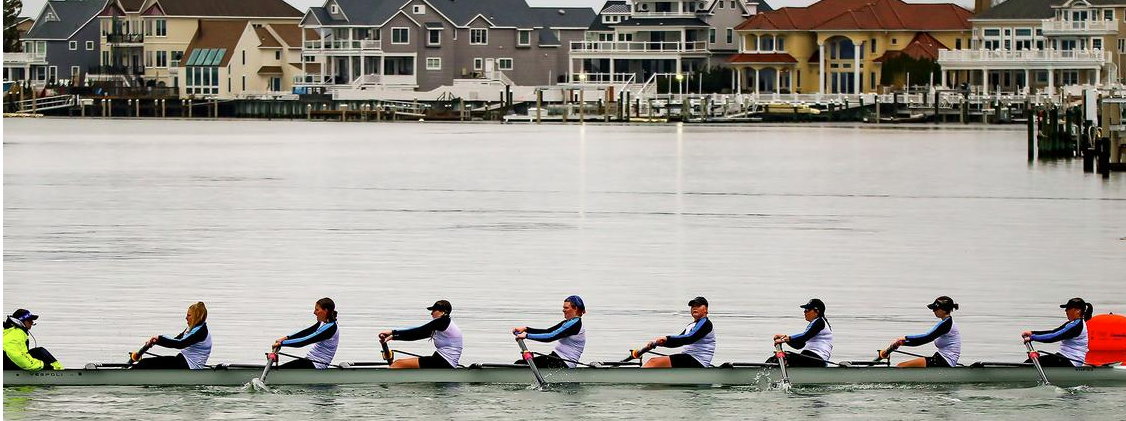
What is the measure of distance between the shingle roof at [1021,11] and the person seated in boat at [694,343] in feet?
431

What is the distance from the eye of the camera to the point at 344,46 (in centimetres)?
16875

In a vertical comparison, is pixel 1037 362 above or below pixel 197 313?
below

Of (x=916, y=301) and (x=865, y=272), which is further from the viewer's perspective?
(x=865, y=272)

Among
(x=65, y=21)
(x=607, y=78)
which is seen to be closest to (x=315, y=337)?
(x=607, y=78)

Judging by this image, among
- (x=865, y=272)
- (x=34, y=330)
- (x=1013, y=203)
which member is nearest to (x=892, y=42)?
(x=1013, y=203)

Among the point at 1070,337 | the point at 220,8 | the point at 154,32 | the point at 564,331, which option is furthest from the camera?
the point at 220,8

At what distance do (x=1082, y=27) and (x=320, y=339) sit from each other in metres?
130

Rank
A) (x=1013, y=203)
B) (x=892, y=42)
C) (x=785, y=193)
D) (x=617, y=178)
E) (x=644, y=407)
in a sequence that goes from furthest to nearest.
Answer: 1. (x=892, y=42)
2. (x=617, y=178)
3. (x=785, y=193)
4. (x=1013, y=203)
5. (x=644, y=407)

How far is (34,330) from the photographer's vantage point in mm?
30312

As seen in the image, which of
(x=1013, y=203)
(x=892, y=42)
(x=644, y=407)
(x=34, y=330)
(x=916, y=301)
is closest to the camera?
(x=644, y=407)

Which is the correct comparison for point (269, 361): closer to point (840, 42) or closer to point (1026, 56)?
point (1026, 56)

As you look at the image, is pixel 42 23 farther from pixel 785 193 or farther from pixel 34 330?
pixel 34 330

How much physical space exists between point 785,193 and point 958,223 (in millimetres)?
14231

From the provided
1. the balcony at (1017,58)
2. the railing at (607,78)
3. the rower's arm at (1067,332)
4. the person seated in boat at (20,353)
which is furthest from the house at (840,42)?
the person seated in boat at (20,353)
